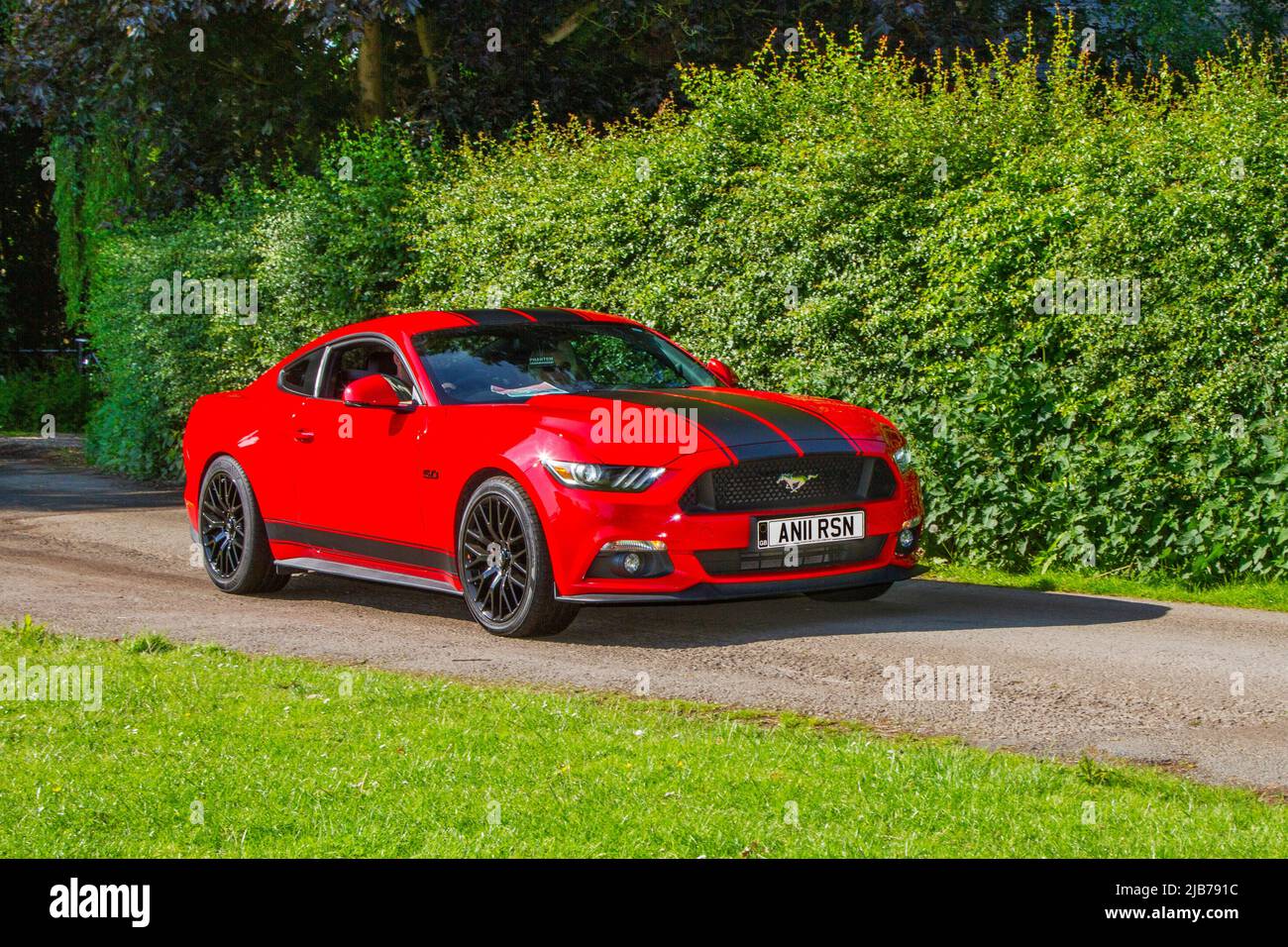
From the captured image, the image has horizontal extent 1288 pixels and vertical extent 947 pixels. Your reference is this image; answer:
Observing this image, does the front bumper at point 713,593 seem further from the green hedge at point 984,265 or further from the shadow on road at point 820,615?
the green hedge at point 984,265

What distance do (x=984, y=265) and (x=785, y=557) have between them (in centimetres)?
343

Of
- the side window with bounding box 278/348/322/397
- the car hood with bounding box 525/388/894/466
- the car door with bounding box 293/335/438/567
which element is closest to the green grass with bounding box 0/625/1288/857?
the car hood with bounding box 525/388/894/466

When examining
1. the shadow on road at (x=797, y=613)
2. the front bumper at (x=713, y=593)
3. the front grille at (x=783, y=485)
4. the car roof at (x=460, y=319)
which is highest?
the car roof at (x=460, y=319)

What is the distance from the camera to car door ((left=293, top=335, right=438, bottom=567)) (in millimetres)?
9297

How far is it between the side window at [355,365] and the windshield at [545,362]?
309 millimetres

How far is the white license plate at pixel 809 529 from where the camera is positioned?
8.43 m

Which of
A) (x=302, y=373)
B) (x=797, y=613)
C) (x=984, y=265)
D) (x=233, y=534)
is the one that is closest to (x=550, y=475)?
(x=797, y=613)

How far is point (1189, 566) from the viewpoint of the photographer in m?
10.3

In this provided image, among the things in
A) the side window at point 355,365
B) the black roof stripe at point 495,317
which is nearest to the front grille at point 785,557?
the black roof stripe at point 495,317

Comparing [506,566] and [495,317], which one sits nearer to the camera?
[506,566]

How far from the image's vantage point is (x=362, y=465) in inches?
380

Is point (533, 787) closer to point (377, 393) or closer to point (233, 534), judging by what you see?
point (377, 393)
